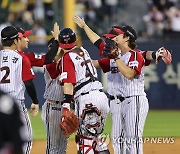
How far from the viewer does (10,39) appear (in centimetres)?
765

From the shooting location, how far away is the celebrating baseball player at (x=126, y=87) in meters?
7.69

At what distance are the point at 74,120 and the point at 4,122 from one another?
337 centimetres

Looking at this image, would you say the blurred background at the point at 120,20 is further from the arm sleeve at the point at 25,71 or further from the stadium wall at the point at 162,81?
the arm sleeve at the point at 25,71

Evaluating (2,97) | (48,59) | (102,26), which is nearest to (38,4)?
(102,26)

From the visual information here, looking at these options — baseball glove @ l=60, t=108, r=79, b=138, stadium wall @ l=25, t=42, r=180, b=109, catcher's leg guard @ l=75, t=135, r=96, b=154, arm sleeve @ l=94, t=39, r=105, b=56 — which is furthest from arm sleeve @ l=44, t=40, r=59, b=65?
stadium wall @ l=25, t=42, r=180, b=109

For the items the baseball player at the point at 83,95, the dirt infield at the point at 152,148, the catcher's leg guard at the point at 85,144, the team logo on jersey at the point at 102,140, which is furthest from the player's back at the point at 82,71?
the dirt infield at the point at 152,148

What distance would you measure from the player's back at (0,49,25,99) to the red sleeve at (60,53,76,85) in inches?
20.8

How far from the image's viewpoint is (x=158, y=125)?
14.0m

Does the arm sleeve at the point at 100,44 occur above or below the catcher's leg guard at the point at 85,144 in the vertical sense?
above

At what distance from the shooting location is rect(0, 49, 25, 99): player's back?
7.38 metres

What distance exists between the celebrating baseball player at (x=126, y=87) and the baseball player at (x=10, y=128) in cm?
376

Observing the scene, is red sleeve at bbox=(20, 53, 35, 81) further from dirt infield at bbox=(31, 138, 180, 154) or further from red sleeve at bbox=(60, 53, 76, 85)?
dirt infield at bbox=(31, 138, 180, 154)

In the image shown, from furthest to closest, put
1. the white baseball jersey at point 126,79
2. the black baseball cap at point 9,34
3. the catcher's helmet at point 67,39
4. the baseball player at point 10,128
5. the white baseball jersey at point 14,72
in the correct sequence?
the white baseball jersey at point 126,79 < the black baseball cap at point 9,34 < the catcher's helmet at point 67,39 < the white baseball jersey at point 14,72 < the baseball player at point 10,128

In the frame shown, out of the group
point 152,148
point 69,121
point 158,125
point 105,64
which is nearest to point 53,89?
point 105,64
